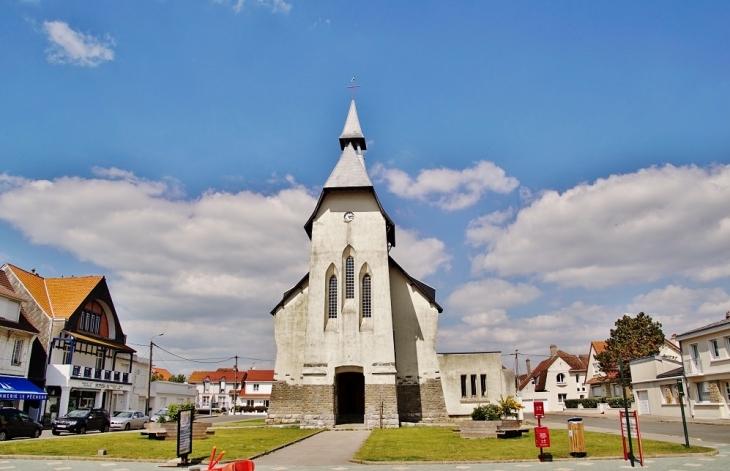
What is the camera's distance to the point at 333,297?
34.5m

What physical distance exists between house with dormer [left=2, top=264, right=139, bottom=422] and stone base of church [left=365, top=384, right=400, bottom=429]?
82.3 ft

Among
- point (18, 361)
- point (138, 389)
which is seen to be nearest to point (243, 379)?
point (138, 389)

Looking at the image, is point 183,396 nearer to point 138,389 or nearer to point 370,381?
point 138,389

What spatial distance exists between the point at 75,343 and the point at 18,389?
788cm

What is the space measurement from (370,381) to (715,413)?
23.5 metres

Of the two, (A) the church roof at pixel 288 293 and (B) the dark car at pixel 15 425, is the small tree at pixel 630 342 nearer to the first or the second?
(A) the church roof at pixel 288 293

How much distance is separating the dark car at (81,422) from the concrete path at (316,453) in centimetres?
1632

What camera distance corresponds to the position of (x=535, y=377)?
264ft

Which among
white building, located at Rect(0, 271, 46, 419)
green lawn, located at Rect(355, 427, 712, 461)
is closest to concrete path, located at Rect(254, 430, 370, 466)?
green lawn, located at Rect(355, 427, 712, 461)

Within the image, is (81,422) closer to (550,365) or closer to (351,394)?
(351,394)

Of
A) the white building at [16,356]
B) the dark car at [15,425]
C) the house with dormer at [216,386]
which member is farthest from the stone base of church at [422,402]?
the house with dormer at [216,386]

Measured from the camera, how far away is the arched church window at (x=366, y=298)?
113 ft

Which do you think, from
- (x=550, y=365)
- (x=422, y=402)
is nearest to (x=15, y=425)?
(x=422, y=402)

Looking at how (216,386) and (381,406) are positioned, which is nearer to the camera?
(381,406)
